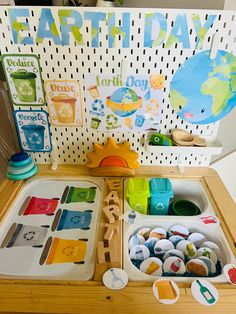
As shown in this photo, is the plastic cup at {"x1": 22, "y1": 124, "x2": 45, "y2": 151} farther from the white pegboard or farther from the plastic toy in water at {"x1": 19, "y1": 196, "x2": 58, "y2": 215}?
the plastic toy in water at {"x1": 19, "y1": 196, "x2": 58, "y2": 215}

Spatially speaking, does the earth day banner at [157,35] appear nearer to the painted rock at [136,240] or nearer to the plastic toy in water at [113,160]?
the plastic toy in water at [113,160]

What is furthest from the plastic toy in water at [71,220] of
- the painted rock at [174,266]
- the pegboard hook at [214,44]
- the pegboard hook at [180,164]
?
the pegboard hook at [214,44]

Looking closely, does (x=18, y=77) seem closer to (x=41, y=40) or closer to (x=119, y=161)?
(x=41, y=40)

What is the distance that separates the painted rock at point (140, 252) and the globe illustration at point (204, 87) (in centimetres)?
40

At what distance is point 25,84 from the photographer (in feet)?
2.34

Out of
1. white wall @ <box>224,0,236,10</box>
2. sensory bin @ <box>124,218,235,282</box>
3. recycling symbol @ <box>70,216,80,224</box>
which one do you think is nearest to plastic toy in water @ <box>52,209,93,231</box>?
recycling symbol @ <box>70,216,80,224</box>

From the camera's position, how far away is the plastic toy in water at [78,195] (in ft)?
2.31

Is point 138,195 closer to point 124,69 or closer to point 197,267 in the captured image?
point 197,267

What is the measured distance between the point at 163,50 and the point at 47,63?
32 cm

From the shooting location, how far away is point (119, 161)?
765 millimetres

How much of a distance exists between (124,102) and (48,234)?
1.39 ft

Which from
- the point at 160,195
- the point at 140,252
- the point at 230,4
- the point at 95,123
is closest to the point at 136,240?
the point at 140,252

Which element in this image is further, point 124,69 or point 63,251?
point 124,69

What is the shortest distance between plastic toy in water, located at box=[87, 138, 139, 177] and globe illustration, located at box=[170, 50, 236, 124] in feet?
0.65
